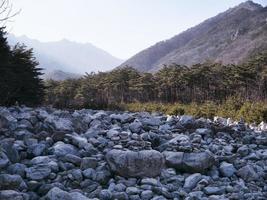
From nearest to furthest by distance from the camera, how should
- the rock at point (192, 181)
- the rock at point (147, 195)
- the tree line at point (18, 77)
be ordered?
the rock at point (147, 195) < the rock at point (192, 181) < the tree line at point (18, 77)

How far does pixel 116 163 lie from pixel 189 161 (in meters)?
2.07

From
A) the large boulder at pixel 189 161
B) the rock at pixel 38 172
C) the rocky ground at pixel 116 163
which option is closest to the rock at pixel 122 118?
the rocky ground at pixel 116 163

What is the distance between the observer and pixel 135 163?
11617mm

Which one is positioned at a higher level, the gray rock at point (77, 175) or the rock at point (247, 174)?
the gray rock at point (77, 175)

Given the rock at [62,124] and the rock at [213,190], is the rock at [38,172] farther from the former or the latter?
the rock at [213,190]

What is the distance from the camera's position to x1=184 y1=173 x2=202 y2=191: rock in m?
11.4

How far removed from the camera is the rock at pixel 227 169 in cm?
1252

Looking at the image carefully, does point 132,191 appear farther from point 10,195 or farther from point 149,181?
point 10,195

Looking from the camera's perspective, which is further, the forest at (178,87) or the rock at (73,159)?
the forest at (178,87)

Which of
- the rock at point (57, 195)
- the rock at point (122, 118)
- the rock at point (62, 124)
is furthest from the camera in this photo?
the rock at point (122, 118)

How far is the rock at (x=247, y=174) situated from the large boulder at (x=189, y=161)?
2.66 feet

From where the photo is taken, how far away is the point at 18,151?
11898 mm

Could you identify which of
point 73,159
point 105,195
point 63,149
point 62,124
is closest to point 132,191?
point 105,195

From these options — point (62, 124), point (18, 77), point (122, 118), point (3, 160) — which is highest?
point (18, 77)
